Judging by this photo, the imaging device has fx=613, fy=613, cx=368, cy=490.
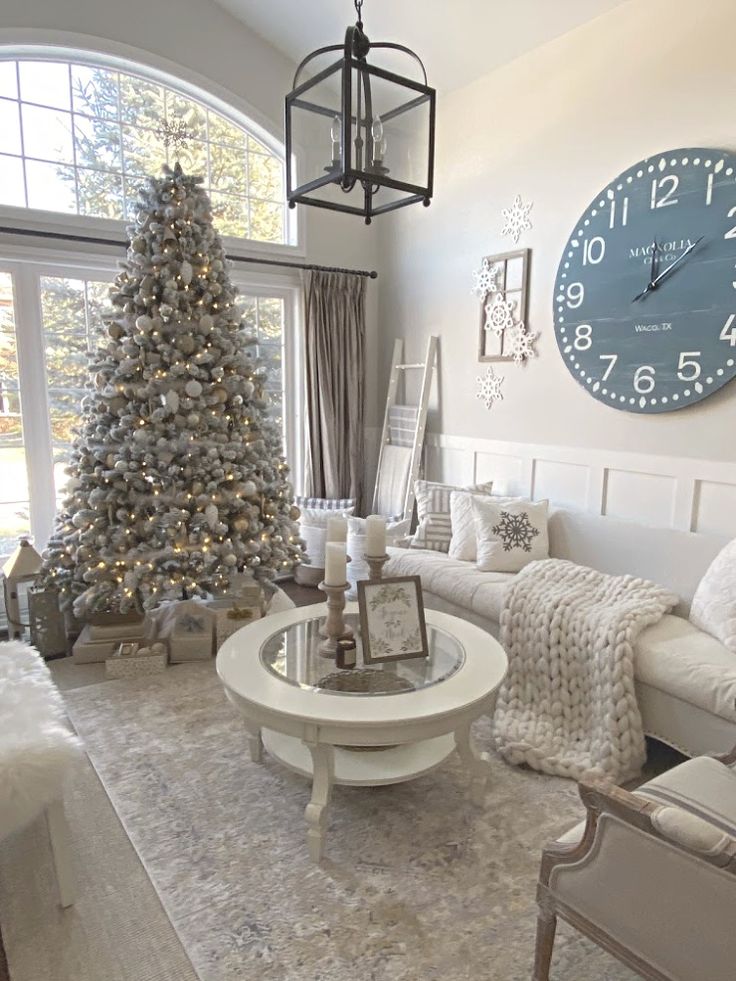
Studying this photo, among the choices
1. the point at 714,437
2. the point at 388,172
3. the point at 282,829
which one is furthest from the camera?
the point at 714,437

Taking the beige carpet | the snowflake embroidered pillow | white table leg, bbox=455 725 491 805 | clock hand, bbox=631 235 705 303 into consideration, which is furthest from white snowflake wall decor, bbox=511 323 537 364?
the beige carpet

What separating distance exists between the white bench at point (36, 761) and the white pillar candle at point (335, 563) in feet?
2.95

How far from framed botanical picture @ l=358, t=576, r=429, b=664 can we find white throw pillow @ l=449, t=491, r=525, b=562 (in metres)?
1.38

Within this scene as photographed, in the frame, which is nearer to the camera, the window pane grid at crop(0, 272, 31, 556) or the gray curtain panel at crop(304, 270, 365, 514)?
the window pane grid at crop(0, 272, 31, 556)

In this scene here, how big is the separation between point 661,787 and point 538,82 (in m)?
3.60

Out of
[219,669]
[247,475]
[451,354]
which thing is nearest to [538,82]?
[451,354]

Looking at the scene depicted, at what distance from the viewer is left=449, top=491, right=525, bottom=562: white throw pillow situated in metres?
3.44

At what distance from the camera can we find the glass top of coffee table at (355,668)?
1.98m

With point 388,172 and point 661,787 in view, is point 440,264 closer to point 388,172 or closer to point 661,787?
point 388,172

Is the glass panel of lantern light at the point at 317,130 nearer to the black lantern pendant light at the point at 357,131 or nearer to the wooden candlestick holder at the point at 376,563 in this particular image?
the black lantern pendant light at the point at 357,131

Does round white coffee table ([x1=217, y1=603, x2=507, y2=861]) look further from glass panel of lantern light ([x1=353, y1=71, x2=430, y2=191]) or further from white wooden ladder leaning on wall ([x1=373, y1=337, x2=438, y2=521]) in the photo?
white wooden ladder leaning on wall ([x1=373, y1=337, x2=438, y2=521])

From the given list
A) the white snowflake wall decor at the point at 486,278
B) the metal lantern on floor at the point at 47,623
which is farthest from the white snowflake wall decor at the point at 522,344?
the metal lantern on floor at the point at 47,623

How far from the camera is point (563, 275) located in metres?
3.39

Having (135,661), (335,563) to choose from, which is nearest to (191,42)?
(335,563)
